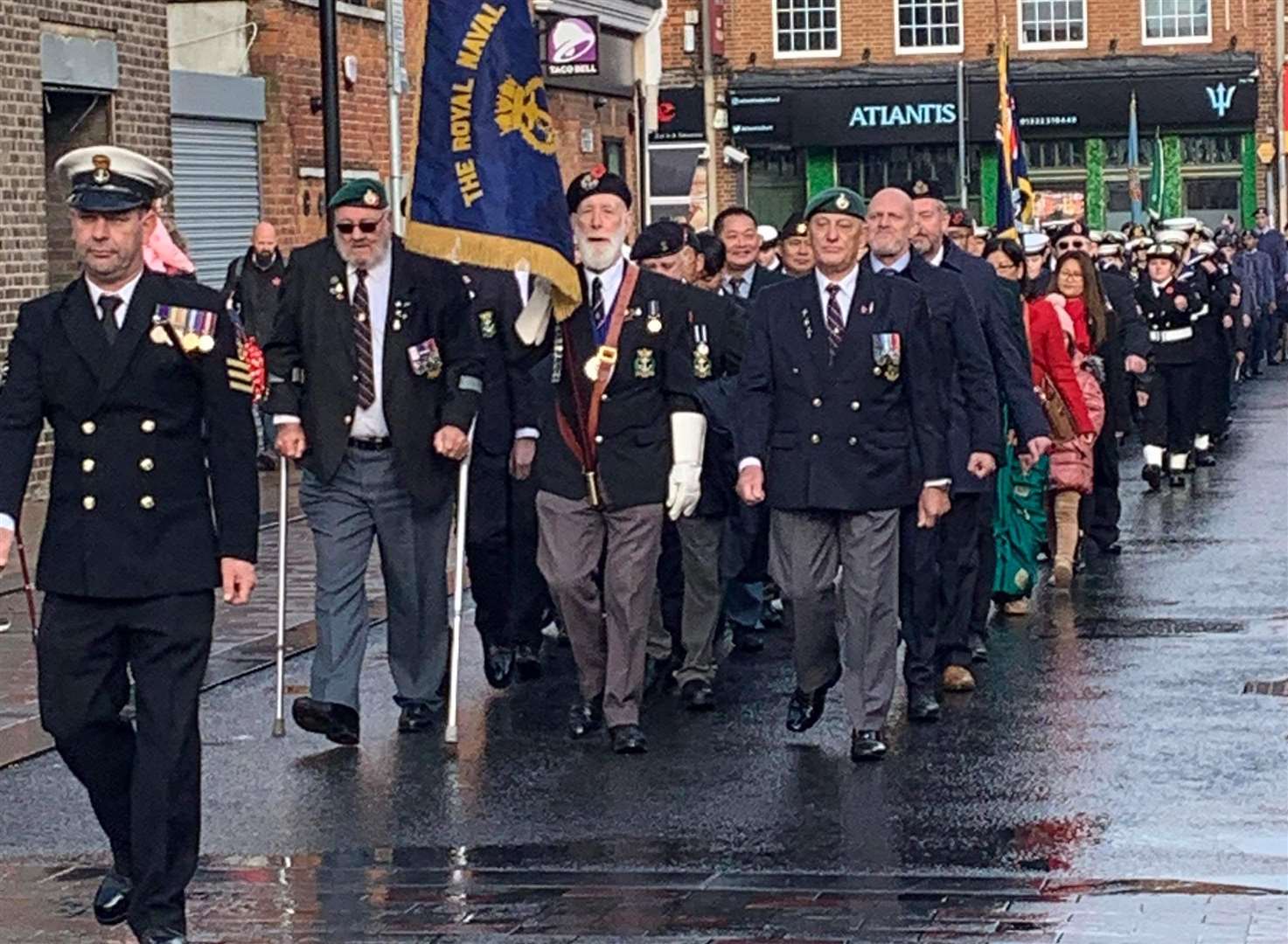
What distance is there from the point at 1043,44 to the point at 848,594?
147 feet

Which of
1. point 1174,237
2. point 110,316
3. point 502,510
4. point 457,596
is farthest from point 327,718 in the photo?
point 1174,237

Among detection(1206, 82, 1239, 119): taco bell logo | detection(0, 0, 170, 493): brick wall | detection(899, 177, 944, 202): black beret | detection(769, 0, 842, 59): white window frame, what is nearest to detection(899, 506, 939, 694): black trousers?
detection(899, 177, 944, 202): black beret

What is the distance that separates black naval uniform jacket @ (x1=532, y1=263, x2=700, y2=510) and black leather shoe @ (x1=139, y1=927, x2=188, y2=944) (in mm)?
3598

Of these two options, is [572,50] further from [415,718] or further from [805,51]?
[415,718]

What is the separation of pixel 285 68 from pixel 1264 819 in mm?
19444

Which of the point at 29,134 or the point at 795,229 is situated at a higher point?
the point at 29,134

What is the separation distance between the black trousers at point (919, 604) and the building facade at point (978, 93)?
41.0 metres

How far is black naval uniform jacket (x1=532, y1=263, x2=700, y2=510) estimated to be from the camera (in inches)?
418

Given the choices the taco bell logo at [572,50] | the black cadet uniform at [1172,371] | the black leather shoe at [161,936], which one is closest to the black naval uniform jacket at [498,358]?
the black leather shoe at [161,936]

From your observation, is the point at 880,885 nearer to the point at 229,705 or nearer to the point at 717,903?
the point at 717,903

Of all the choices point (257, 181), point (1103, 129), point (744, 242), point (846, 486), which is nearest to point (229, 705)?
point (846, 486)

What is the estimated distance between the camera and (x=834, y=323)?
1050cm

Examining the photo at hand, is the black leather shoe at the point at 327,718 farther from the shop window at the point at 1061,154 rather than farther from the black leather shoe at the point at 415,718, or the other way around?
the shop window at the point at 1061,154

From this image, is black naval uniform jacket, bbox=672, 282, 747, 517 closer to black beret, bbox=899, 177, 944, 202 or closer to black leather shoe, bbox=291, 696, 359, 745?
black beret, bbox=899, 177, 944, 202
